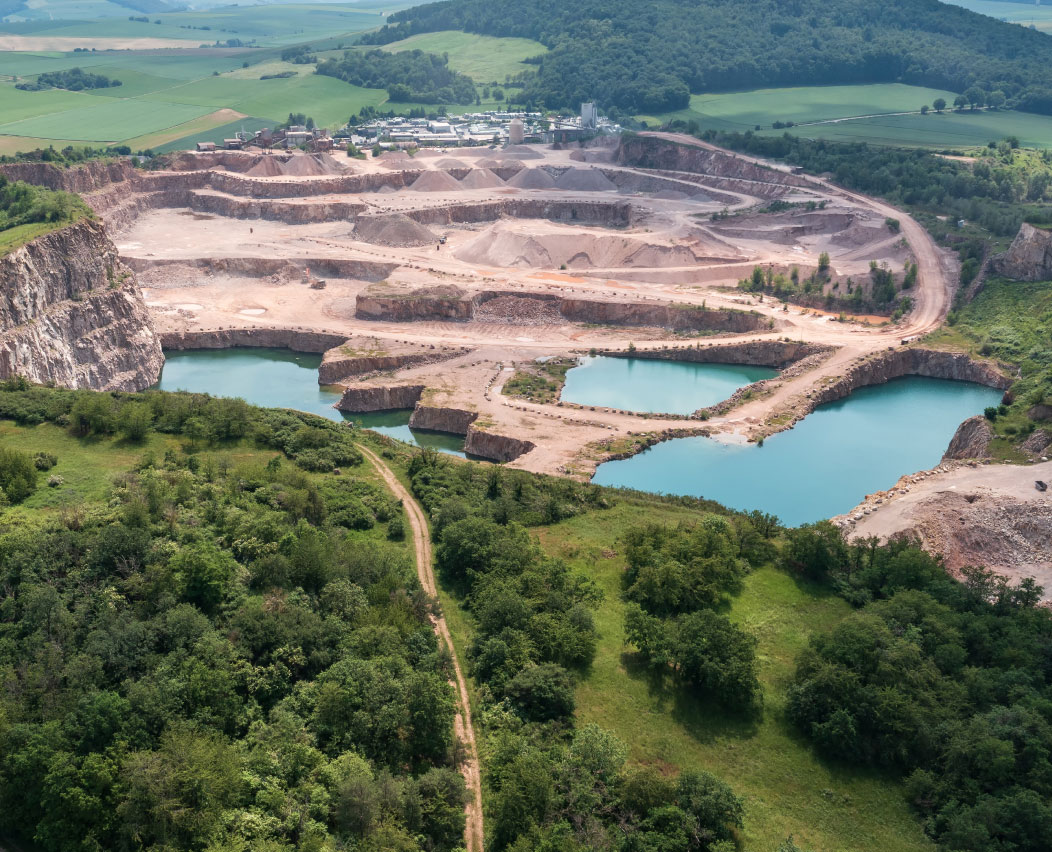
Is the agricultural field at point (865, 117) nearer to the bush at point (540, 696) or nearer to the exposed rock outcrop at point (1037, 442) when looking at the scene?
the exposed rock outcrop at point (1037, 442)

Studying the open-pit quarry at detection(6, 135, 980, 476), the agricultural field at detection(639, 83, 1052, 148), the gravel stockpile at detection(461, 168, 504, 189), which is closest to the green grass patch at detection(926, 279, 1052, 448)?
the open-pit quarry at detection(6, 135, 980, 476)

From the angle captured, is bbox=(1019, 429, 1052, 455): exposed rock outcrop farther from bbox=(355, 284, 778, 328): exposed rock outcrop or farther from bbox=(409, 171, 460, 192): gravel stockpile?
bbox=(409, 171, 460, 192): gravel stockpile

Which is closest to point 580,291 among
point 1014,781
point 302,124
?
point 1014,781

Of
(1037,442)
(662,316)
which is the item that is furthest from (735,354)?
(1037,442)

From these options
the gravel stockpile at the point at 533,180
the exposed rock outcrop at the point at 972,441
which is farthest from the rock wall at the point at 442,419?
the gravel stockpile at the point at 533,180

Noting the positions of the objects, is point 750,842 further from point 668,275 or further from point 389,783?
point 668,275
